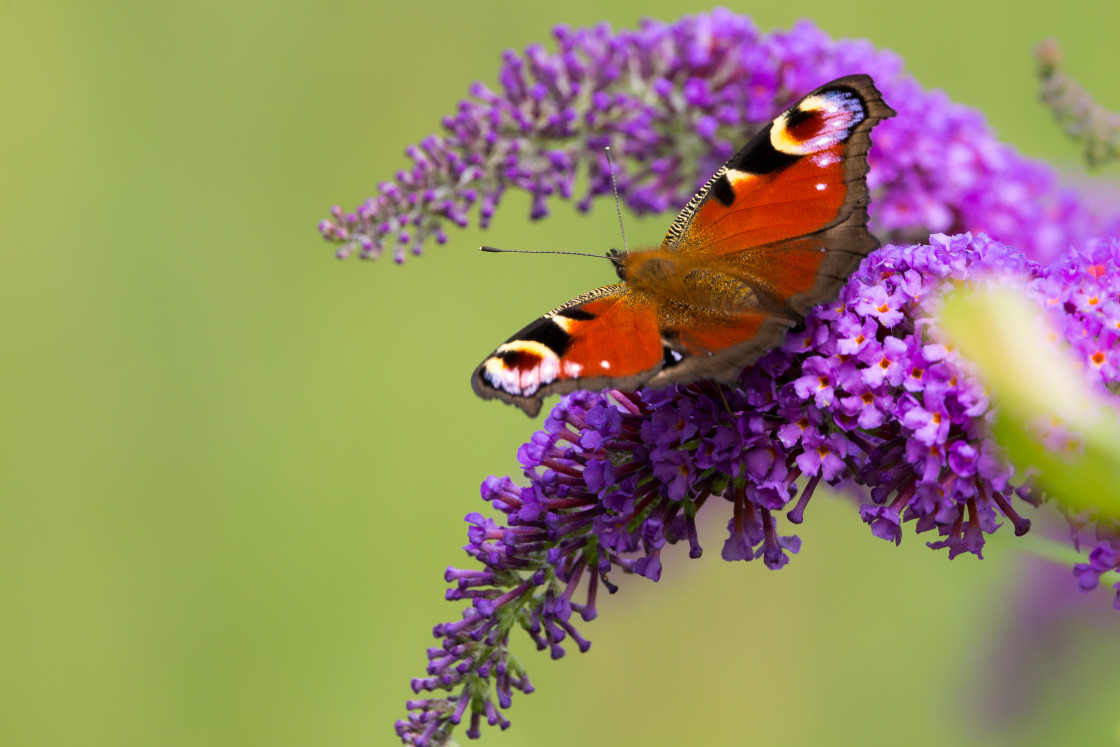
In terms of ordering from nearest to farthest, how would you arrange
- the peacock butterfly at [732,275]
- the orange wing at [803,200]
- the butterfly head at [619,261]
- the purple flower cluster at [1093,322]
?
the purple flower cluster at [1093,322] → the peacock butterfly at [732,275] → the orange wing at [803,200] → the butterfly head at [619,261]

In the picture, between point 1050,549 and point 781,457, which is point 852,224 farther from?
point 1050,549

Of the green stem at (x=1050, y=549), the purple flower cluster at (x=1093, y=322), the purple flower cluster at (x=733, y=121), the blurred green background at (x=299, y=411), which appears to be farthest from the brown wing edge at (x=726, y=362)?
the blurred green background at (x=299, y=411)

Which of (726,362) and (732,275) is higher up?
(732,275)

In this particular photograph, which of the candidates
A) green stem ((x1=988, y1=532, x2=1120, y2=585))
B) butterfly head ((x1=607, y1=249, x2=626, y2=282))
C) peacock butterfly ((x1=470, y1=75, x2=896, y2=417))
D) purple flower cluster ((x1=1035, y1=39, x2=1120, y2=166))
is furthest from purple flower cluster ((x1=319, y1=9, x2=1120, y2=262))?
green stem ((x1=988, y1=532, x2=1120, y2=585))

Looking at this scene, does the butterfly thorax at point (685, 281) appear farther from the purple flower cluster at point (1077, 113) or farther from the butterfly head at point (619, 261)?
the purple flower cluster at point (1077, 113)

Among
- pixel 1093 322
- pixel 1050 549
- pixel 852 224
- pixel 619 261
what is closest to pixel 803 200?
pixel 852 224

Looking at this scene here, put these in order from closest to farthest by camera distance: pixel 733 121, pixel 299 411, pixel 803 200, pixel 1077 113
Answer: pixel 803 200 → pixel 1077 113 → pixel 733 121 → pixel 299 411
